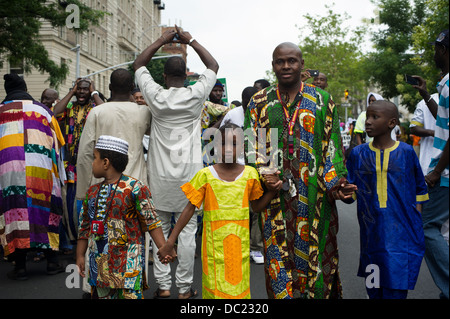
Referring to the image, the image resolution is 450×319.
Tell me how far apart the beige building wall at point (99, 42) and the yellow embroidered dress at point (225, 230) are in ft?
68.2

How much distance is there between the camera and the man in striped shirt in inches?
96.8

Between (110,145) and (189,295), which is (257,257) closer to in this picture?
(189,295)

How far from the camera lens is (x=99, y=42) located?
160 ft

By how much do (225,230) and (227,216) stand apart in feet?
0.33

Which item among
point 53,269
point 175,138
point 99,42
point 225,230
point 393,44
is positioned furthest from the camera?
point 99,42

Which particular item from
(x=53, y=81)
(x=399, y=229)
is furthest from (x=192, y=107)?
(x=53, y=81)

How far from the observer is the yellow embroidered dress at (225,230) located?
388 centimetres

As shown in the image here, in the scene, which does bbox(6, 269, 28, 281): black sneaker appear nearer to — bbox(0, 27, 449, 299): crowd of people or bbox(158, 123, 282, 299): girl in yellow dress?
bbox(0, 27, 449, 299): crowd of people

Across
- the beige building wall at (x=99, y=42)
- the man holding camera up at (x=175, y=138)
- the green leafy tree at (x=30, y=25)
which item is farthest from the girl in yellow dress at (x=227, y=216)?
the beige building wall at (x=99, y=42)

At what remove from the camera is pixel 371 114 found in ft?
15.3

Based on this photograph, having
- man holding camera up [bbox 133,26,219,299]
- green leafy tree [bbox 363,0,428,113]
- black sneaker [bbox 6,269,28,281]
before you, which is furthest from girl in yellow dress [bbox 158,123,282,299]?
green leafy tree [bbox 363,0,428,113]

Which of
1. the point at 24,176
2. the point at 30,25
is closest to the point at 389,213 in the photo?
the point at 24,176

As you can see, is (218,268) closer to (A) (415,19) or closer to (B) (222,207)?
(B) (222,207)
